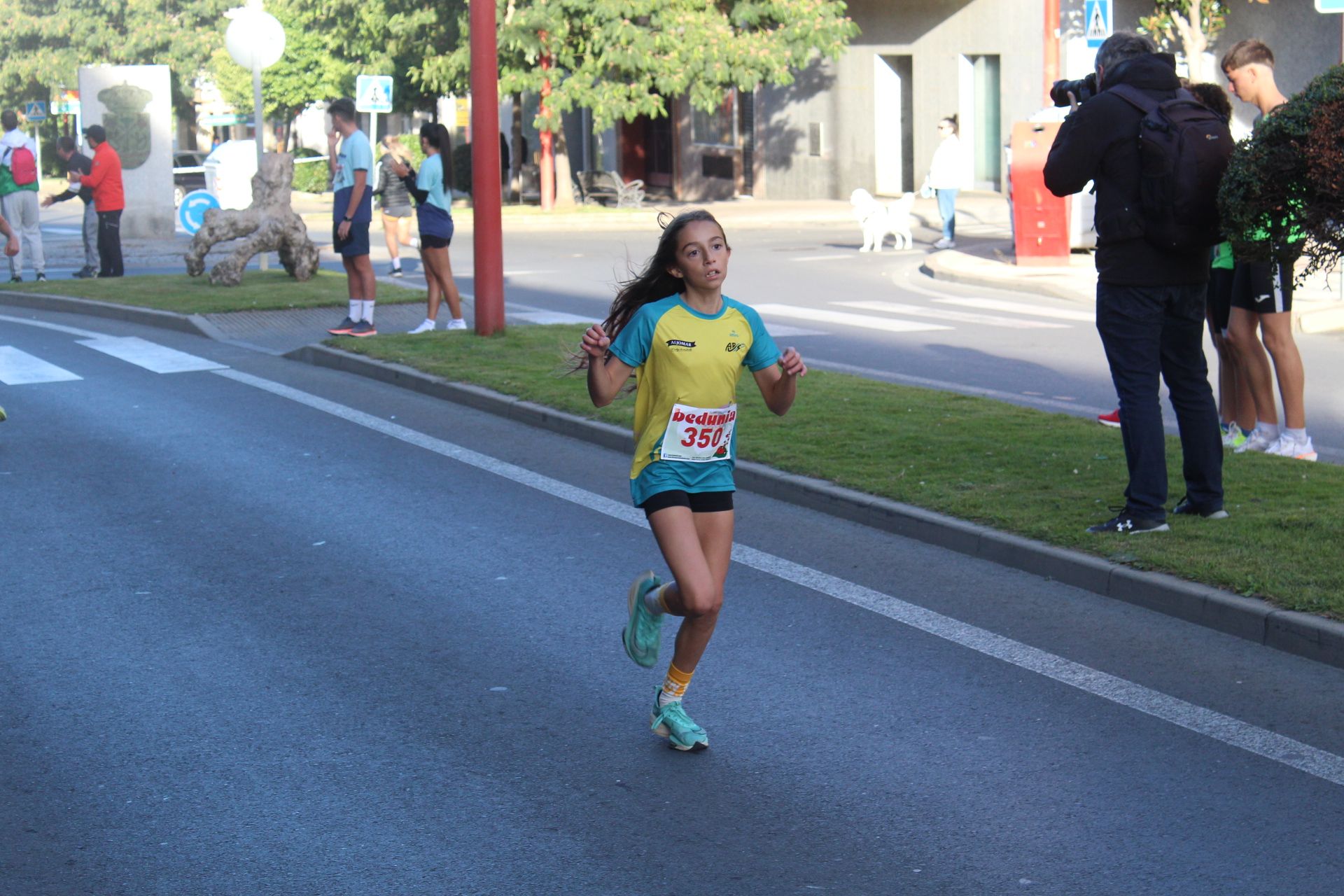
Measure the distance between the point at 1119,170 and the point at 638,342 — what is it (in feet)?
9.07

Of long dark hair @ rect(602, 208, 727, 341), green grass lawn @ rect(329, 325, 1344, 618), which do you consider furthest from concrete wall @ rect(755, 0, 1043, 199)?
long dark hair @ rect(602, 208, 727, 341)

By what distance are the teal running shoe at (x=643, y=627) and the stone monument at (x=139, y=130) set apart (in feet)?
75.8

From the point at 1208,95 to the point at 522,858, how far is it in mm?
4998

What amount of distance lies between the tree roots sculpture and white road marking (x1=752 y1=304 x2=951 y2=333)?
18.1 ft

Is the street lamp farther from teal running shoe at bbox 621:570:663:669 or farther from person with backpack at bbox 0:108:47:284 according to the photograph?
teal running shoe at bbox 621:570:663:669

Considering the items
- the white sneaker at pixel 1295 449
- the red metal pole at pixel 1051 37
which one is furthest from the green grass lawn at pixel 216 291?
the white sneaker at pixel 1295 449

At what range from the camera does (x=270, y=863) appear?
4.01 metres

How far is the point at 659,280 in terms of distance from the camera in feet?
16.0

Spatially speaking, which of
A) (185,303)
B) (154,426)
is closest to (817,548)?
(154,426)

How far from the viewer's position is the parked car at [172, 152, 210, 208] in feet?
148

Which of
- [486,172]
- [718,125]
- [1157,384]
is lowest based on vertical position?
[1157,384]

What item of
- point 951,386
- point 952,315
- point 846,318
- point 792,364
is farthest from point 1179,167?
point 952,315

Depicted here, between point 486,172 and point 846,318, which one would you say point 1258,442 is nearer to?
point 486,172

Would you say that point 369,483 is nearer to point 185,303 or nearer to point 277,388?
point 277,388
